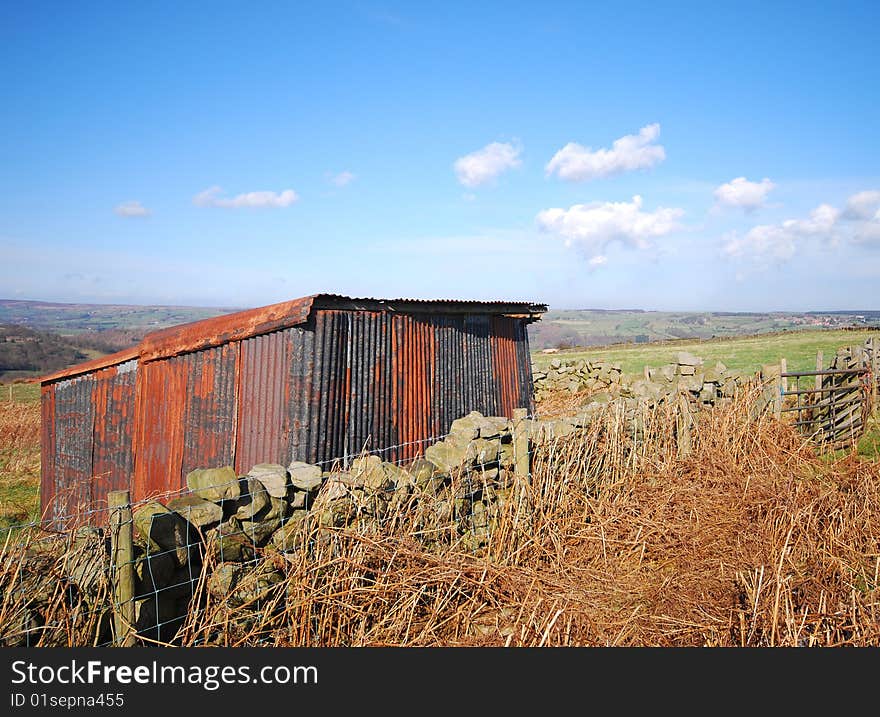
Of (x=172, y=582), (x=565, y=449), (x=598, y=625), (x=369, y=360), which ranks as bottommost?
(x=598, y=625)

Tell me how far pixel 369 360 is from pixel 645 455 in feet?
13.5

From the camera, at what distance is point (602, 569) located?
6.11 metres

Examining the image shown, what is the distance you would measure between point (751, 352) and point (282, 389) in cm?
3528

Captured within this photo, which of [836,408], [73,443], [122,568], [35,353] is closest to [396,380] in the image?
[122,568]

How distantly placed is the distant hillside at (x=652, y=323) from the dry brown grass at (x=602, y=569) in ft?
242

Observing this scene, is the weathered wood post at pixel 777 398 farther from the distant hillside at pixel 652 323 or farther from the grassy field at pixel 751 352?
the distant hillside at pixel 652 323

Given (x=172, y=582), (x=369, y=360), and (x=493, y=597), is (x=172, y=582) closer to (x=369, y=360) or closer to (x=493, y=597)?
(x=493, y=597)

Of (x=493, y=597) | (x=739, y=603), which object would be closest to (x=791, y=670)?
(x=739, y=603)

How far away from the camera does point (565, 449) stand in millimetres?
7496

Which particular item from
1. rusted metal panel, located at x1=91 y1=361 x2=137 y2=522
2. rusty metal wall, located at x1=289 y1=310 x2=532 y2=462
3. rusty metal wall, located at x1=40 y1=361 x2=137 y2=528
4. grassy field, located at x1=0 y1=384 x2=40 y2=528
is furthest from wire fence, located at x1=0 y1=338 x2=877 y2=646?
grassy field, located at x1=0 y1=384 x2=40 y2=528

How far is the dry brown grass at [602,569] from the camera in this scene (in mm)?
4602

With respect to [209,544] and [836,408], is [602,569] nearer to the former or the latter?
[209,544]

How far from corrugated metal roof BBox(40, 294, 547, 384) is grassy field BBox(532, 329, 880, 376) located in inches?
531

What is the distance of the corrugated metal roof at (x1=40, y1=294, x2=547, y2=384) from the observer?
7664 mm
